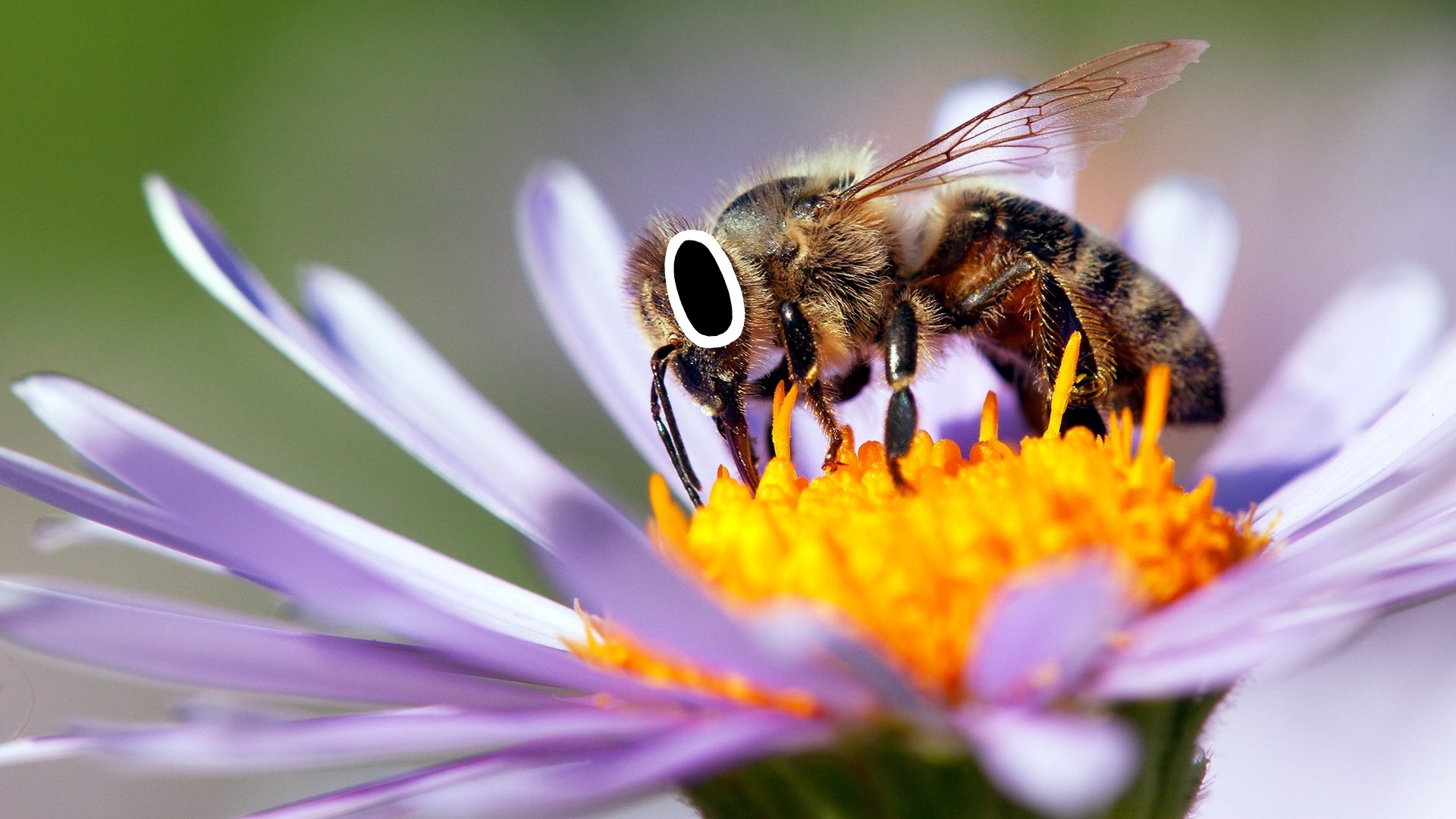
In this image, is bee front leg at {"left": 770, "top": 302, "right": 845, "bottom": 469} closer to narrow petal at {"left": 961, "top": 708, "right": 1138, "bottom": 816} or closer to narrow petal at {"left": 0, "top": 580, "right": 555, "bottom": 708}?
narrow petal at {"left": 0, "top": 580, "right": 555, "bottom": 708}

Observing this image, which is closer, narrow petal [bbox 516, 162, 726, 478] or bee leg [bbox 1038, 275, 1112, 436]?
bee leg [bbox 1038, 275, 1112, 436]

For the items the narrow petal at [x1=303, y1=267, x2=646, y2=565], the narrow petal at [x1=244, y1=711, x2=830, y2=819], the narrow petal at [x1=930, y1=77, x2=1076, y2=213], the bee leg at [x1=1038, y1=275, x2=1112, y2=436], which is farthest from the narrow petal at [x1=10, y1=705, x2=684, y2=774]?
the narrow petal at [x1=930, y1=77, x2=1076, y2=213]

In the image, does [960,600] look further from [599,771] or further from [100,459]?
[100,459]

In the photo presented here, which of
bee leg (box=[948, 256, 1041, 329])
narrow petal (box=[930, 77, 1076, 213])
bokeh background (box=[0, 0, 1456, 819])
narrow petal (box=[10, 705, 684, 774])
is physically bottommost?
narrow petal (box=[10, 705, 684, 774])

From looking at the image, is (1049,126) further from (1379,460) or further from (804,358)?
(1379,460)

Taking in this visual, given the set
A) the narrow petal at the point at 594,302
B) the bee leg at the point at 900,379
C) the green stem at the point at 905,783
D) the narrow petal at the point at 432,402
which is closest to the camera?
the green stem at the point at 905,783

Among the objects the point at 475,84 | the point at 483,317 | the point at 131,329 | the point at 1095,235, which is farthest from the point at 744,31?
the point at 1095,235

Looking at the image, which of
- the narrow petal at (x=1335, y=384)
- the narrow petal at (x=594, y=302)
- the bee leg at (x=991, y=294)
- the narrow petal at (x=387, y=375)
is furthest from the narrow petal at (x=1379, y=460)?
the narrow petal at (x=387, y=375)

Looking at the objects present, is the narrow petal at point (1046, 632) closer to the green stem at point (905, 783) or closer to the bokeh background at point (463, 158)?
the green stem at point (905, 783)
